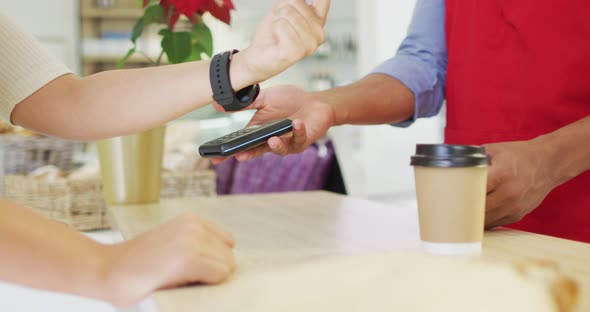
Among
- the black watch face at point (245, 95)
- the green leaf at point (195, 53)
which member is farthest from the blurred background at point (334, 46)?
the black watch face at point (245, 95)

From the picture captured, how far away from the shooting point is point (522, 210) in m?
1.02

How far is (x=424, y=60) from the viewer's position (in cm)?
160

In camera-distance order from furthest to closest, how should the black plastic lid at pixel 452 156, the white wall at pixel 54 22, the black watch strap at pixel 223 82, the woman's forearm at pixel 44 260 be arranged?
the white wall at pixel 54 22 < the black watch strap at pixel 223 82 < the black plastic lid at pixel 452 156 < the woman's forearm at pixel 44 260

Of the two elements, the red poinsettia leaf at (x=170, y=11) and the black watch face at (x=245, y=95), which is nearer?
the black watch face at (x=245, y=95)

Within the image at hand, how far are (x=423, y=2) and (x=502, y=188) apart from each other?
0.74 metres

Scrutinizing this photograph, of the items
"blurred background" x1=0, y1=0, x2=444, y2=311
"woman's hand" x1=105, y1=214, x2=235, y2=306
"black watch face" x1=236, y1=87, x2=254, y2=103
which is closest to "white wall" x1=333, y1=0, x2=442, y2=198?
"blurred background" x1=0, y1=0, x2=444, y2=311

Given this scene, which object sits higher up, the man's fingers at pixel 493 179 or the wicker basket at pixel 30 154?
the man's fingers at pixel 493 179

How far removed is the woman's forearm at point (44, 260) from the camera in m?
0.61

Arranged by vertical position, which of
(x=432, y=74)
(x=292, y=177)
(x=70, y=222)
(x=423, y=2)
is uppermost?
(x=423, y=2)

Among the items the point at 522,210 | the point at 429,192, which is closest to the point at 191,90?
the point at 429,192

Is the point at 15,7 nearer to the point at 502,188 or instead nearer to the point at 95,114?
the point at 95,114

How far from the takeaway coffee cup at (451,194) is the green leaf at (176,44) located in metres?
0.94

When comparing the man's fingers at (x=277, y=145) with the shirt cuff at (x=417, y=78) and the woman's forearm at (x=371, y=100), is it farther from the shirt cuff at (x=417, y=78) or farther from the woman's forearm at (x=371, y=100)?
the shirt cuff at (x=417, y=78)

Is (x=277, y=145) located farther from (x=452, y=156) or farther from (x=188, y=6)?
(x=188, y=6)
